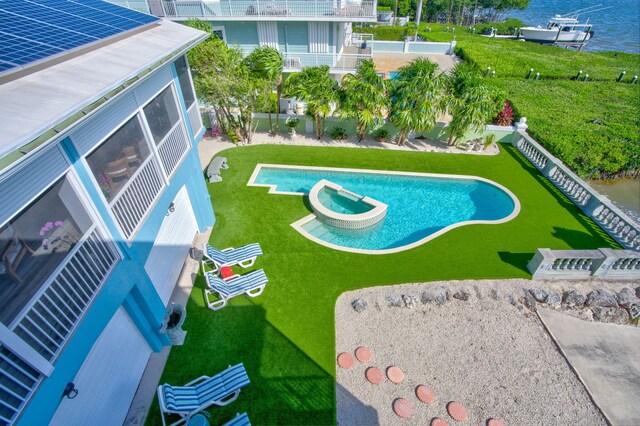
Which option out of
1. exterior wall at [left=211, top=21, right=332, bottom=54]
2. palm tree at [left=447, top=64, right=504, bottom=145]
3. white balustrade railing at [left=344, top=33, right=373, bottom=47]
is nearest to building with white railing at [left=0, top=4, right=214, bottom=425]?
exterior wall at [left=211, top=21, right=332, bottom=54]

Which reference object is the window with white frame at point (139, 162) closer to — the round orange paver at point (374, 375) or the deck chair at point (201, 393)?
the deck chair at point (201, 393)

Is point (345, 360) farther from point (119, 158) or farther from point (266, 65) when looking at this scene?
point (266, 65)

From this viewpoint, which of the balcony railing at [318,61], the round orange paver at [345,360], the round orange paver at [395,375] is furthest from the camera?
the balcony railing at [318,61]

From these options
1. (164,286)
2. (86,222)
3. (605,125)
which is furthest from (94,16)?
(605,125)

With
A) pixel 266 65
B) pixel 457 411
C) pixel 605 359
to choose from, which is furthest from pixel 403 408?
pixel 266 65

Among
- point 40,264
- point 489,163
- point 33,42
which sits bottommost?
point 489,163

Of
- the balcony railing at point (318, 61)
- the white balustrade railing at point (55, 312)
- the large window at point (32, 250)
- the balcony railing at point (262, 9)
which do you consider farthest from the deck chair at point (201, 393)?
the balcony railing at point (262, 9)

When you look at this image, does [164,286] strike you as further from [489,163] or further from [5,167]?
[489,163]
